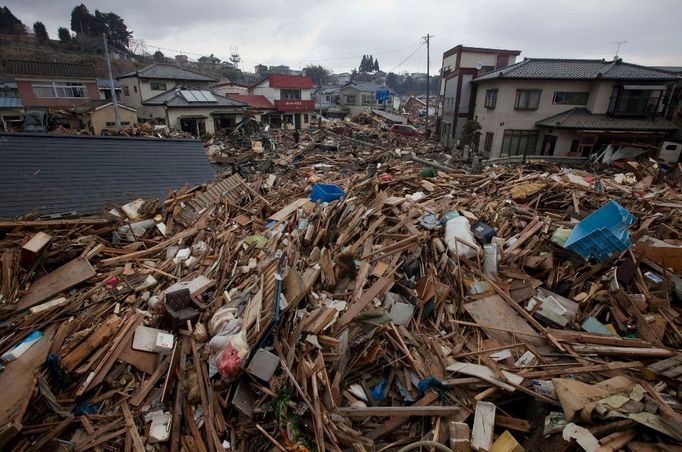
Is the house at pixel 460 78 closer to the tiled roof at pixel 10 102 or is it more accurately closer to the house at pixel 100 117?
the house at pixel 100 117

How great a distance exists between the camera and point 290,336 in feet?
14.4

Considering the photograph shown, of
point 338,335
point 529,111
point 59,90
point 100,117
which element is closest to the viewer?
point 338,335

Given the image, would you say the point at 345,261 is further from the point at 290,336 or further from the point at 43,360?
the point at 43,360

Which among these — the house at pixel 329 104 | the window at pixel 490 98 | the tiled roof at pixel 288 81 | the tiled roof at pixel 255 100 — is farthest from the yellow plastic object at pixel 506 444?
the house at pixel 329 104

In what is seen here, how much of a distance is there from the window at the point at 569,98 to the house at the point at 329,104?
32.3m

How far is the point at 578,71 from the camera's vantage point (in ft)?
72.5

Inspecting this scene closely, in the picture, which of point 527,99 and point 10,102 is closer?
point 527,99

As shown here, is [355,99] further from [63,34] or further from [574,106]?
[63,34]

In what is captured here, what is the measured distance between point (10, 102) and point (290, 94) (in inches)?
1080

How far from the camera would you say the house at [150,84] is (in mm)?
29266

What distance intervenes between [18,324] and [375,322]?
5283 millimetres

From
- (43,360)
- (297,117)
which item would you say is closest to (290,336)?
(43,360)

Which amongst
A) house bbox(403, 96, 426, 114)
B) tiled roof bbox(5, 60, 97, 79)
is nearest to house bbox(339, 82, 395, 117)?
house bbox(403, 96, 426, 114)

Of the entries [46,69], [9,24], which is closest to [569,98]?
[46,69]
